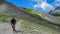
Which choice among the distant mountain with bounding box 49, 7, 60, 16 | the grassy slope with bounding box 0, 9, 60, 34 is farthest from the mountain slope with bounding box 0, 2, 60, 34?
the distant mountain with bounding box 49, 7, 60, 16

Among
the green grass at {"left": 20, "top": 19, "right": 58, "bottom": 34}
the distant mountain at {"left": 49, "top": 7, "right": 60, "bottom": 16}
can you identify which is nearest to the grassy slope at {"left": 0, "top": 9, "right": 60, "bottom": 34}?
the green grass at {"left": 20, "top": 19, "right": 58, "bottom": 34}

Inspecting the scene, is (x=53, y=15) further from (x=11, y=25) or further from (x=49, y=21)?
(x=11, y=25)

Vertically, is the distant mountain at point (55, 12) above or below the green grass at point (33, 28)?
above

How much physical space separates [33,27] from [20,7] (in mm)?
555

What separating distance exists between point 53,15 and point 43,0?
0.41 m

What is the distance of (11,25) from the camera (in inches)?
317

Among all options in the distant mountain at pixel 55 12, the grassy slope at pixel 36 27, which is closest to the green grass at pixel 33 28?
the grassy slope at pixel 36 27

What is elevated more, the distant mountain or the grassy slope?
the distant mountain

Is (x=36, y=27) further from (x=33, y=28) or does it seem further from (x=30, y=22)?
(x=30, y=22)

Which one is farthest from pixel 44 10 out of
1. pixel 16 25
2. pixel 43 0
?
pixel 16 25

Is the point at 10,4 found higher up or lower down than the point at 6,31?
higher up

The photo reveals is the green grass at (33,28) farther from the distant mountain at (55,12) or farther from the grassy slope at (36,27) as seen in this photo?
the distant mountain at (55,12)

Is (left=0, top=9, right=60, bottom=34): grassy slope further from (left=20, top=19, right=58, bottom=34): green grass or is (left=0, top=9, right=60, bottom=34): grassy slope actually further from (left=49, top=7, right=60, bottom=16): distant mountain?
(left=49, top=7, right=60, bottom=16): distant mountain

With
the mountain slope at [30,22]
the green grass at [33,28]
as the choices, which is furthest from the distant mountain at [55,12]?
the green grass at [33,28]
